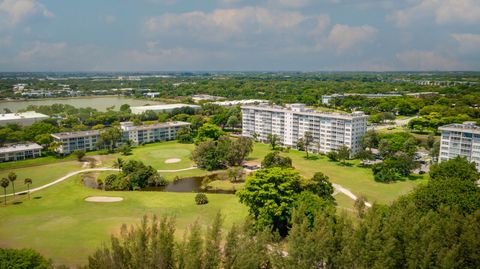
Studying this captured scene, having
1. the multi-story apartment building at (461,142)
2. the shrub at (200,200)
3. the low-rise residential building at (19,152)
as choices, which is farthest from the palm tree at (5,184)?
the multi-story apartment building at (461,142)

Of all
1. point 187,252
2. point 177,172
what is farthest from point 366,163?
point 187,252

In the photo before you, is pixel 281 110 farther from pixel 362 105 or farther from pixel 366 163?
pixel 362 105

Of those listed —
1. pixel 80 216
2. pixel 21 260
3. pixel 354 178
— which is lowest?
pixel 354 178

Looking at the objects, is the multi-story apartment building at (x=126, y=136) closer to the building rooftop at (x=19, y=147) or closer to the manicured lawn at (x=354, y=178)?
the building rooftop at (x=19, y=147)

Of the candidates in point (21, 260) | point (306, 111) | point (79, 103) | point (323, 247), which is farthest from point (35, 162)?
point (79, 103)

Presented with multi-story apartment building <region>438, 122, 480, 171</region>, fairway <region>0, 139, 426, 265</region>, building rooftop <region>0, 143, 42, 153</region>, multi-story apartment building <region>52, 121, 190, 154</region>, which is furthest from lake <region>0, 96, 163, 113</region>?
multi-story apartment building <region>438, 122, 480, 171</region>

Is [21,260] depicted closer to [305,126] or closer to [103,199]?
A: [103,199]
